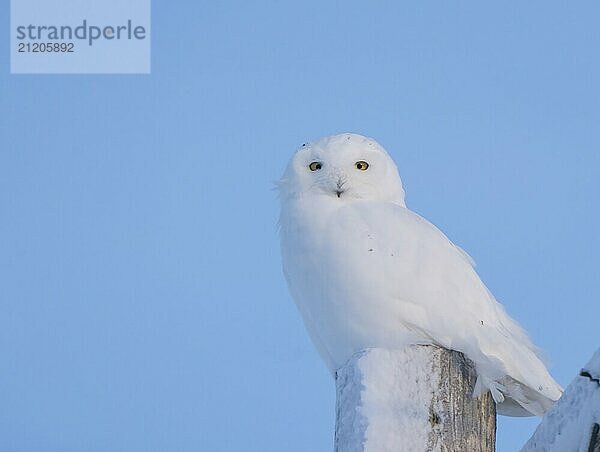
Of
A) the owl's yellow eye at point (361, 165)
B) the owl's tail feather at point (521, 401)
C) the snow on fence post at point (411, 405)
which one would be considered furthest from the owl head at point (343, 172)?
the snow on fence post at point (411, 405)

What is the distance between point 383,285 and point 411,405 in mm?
1796

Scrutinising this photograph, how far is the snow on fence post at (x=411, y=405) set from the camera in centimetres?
260

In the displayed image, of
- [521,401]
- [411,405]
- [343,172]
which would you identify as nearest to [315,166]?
[343,172]

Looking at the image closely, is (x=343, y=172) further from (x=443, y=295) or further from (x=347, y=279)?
(x=443, y=295)

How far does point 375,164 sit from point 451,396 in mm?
2680

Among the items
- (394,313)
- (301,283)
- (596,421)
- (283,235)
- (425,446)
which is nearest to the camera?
(596,421)

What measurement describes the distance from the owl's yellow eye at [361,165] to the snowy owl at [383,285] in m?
0.04

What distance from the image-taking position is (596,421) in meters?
1.53

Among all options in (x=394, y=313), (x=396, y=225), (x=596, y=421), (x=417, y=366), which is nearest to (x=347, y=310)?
(x=394, y=313)

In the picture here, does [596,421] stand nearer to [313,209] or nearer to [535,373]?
[535,373]

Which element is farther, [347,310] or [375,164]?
[375,164]

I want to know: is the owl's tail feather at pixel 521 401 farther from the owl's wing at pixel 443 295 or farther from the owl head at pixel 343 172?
the owl head at pixel 343 172

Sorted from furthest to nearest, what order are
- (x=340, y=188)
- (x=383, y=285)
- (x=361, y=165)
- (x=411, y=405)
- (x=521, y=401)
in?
1. (x=361, y=165)
2. (x=340, y=188)
3. (x=383, y=285)
4. (x=521, y=401)
5. (x=411, y=405)

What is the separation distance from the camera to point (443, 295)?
4.55 m
